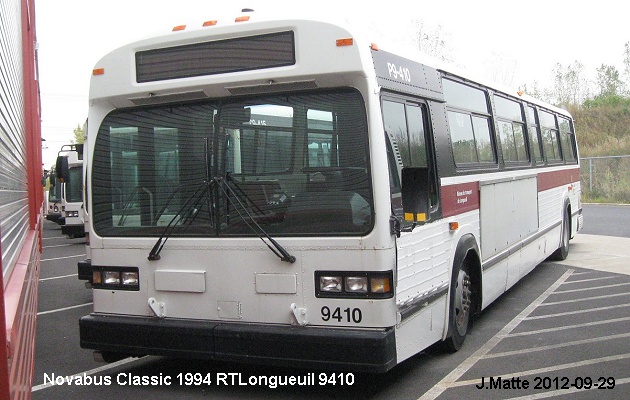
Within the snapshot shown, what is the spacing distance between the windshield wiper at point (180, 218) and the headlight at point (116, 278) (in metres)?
0.25

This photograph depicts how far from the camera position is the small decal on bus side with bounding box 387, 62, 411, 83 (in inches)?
227

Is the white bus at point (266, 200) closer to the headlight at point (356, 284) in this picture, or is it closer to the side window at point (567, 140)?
the headlight at point (356, 284)

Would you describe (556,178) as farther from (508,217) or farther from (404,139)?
→ (404,139)

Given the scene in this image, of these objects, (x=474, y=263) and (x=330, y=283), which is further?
(x=474, y=263)

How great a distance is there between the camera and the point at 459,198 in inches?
283

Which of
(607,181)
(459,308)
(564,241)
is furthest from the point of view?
(607,181)

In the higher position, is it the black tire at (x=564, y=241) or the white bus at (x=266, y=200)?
the white bus at (x=266, y=200)

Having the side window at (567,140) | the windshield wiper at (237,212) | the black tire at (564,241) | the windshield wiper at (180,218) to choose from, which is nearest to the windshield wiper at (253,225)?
the windshield wiper at (237,212)

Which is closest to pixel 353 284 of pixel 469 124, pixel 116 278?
pixel 116 278

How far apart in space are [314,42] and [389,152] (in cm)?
98

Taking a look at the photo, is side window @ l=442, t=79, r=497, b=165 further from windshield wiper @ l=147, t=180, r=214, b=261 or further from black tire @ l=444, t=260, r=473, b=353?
windshield wiper @ l=147, t=180, r=214, b=261

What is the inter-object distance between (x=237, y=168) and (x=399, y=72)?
1537 mm

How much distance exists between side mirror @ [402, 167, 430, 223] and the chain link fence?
30.3m

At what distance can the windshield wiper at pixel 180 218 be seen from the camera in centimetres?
575
